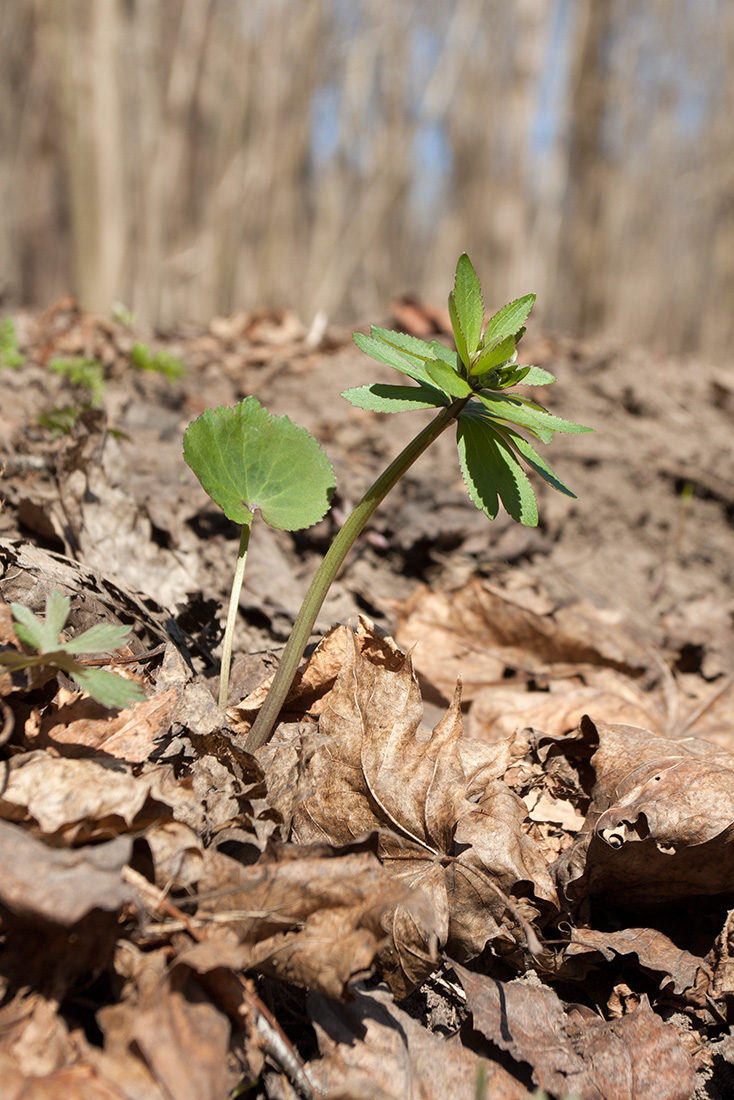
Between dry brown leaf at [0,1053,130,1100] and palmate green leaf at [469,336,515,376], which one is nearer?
dry brown leaf at [0,1053,130,1100]

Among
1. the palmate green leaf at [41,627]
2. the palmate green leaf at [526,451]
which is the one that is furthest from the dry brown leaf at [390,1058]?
the palmate green leaf at [526,451]

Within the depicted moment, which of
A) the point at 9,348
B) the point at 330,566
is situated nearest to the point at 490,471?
the point at 330,566

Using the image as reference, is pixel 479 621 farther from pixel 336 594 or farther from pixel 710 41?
pixel 710 41

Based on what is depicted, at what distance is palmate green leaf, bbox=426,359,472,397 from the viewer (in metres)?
0.88

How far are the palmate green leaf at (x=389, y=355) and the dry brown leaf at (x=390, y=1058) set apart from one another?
2.59 ft

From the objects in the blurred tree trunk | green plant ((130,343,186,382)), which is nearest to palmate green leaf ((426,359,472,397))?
green plant ((130,343,186,382))

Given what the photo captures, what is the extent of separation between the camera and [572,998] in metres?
1.08

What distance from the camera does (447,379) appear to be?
2.96 feet

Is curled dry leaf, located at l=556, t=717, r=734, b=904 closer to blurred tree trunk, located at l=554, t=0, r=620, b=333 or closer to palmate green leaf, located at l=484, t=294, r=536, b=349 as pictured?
palmate green leaf, located at l=484, t=294, r=536, b=349

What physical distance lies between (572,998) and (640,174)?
17.8m

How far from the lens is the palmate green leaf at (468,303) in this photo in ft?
3.06

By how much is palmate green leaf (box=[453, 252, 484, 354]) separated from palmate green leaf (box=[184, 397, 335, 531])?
11.6 inches

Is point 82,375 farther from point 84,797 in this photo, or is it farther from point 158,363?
point 84,797

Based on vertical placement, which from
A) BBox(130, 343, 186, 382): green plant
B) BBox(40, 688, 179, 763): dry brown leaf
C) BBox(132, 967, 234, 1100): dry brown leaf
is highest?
BBox(130, 343, 186, 382): green plant
